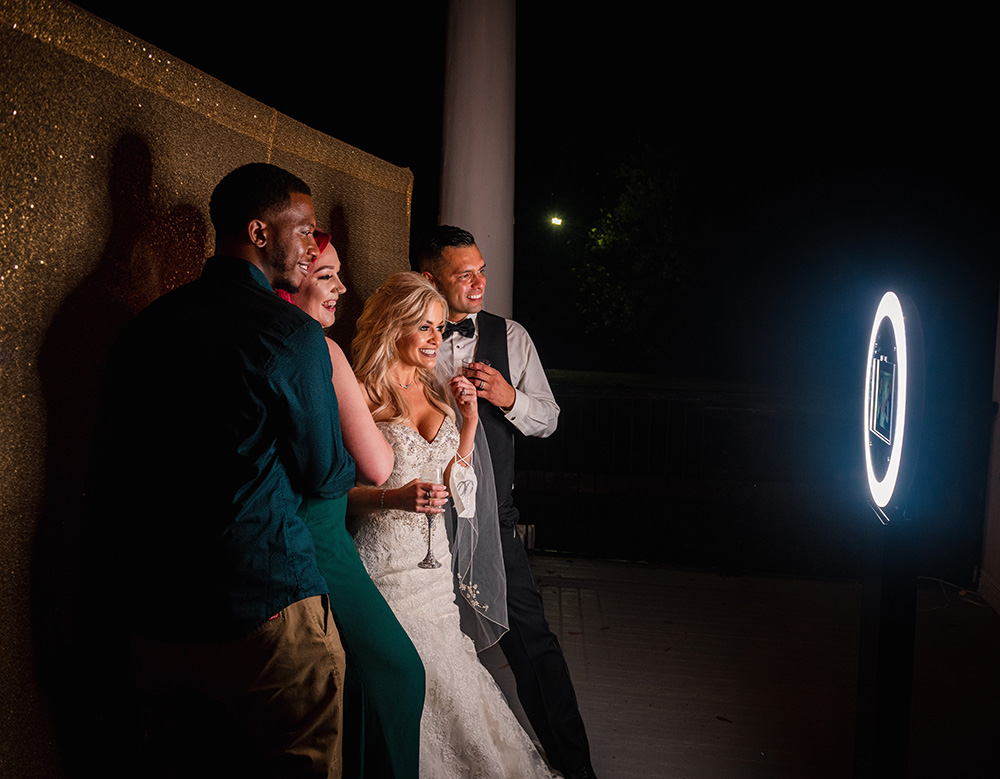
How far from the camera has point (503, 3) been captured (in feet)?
17.1

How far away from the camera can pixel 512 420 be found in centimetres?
319

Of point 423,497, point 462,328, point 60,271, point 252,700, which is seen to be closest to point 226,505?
point 252,700

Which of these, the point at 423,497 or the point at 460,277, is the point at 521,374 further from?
the point at 423,497

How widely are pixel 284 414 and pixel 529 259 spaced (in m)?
20.6

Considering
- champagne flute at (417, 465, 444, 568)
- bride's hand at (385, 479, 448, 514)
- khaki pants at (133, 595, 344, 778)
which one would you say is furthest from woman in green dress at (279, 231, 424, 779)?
champagne flute at (417, 465, 444, 568)

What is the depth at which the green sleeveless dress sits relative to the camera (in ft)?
5.83

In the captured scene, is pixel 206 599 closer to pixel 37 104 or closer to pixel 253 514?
pixel 253 514

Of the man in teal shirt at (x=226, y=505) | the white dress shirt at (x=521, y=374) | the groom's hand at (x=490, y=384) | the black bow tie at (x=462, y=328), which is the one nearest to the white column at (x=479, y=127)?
the white dress shirt at (x=521, y=374)

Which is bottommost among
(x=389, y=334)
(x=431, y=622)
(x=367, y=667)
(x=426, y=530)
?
(x=431, y=622)

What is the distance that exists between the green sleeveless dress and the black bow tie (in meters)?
1.26

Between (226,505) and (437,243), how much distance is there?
1.83m

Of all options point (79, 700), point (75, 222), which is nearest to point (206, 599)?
point (79, 700)

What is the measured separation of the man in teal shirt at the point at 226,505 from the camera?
1.48m

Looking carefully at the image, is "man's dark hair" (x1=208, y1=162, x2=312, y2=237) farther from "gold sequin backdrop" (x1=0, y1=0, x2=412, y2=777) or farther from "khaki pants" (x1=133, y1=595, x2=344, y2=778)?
"khaki pants" (x1=133, y1=595, x2=344, y2=778)
